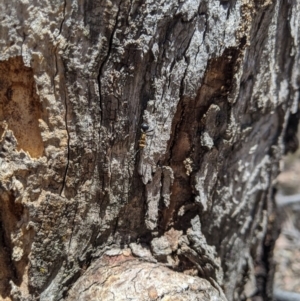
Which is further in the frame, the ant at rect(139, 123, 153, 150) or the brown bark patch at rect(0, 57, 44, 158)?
the ant at rect(139, 123, 153, 150)

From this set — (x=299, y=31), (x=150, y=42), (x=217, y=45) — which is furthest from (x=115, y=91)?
(x=299, y=31)

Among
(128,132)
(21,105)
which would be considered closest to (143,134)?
(128,132)

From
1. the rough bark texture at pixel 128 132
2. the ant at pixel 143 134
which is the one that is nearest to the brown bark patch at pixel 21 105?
the rough bark texture at pixel 128 132

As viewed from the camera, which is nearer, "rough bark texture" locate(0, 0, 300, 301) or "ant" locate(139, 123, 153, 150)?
"rough bark texture" locate(0, 0, 300, 301)

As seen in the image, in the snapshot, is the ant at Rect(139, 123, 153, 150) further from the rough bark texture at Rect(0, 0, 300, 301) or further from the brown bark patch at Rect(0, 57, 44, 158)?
the brown bark patch at Rect(0, 57, 44, 158)

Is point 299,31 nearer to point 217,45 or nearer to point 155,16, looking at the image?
point 217,45

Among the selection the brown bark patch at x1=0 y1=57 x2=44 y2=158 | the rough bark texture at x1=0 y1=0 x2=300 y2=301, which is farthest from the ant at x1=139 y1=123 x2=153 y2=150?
the brown bark patch at x1=0 y1=57 x2=44 y2=158
